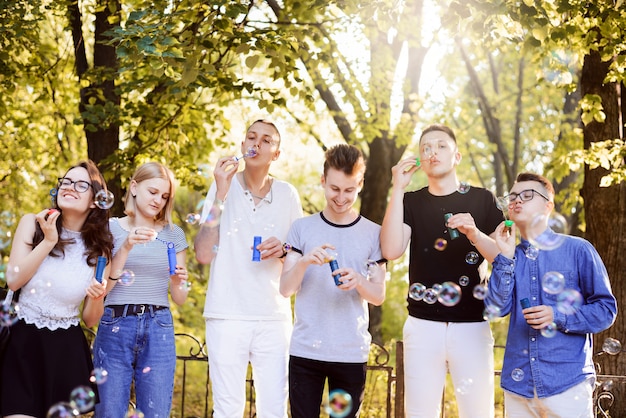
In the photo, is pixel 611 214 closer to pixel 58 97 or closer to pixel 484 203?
pixel 484 203

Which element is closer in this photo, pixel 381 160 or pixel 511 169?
pixel 381 160

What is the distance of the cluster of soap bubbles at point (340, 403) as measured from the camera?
3726mm

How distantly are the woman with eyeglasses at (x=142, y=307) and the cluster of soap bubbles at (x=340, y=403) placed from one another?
3.02ft

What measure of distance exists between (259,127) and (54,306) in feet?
5.01

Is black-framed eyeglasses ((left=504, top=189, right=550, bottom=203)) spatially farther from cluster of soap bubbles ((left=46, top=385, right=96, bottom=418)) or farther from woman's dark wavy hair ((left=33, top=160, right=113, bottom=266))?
cluster of soap bubbles ((left=46, top=385, right=96, bottom=418))

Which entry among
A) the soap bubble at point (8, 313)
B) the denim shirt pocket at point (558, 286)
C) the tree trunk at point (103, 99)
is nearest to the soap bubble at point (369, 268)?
the denim shirt pocket at point (558, 286)

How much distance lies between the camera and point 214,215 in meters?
4.17

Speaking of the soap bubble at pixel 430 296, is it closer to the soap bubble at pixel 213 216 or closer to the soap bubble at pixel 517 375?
the soap bubble at pixel 517 375

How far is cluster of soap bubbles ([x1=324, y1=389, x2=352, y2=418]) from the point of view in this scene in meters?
3.73

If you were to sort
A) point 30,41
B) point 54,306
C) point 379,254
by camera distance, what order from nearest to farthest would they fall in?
point 54,306 < point 379,254 < point 30,41

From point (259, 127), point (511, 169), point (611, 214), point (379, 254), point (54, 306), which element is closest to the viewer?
point (54, 306)

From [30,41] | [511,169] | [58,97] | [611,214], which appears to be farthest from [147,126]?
[511,169]

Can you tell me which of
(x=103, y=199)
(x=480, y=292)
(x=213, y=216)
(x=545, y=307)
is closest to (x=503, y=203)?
(x=480, y=292)

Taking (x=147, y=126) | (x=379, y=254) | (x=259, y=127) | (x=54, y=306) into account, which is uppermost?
(x=147, y=126)
